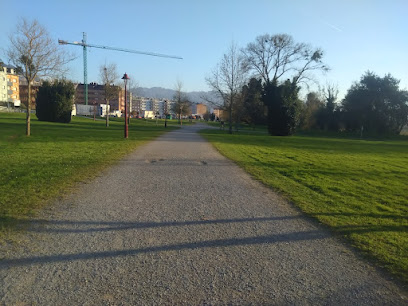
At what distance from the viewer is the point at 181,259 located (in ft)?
11.4

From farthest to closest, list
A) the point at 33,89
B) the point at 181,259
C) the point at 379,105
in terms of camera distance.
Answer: the point at 33,89 → the point at 379,105 → the point at 181,259

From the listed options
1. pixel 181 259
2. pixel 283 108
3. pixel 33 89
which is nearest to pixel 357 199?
pixel 181 259

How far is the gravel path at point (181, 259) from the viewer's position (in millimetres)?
2797

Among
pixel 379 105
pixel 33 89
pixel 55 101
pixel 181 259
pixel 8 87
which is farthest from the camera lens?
pixel 8 87

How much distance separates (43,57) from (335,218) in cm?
1942

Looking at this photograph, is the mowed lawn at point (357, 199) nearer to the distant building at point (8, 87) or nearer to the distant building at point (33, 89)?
the distant building at point (33, 89)

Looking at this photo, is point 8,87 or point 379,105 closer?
point 379,105

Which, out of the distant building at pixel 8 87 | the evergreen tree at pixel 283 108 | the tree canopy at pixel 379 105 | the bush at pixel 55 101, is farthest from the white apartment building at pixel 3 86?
the tree canopy at pixel 379 105

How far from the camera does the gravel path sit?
110 inches

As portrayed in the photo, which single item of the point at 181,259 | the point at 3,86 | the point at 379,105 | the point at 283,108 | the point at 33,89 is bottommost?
the point at 181,259

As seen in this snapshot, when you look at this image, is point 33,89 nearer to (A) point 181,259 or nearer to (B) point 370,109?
(B) point 370,109

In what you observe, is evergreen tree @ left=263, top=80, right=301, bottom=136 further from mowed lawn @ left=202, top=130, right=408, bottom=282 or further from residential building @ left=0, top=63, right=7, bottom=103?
residential building @ left=0, top=63, right=7, bottom=103

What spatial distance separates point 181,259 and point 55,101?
41.1m

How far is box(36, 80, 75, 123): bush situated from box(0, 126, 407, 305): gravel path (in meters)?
37.7
